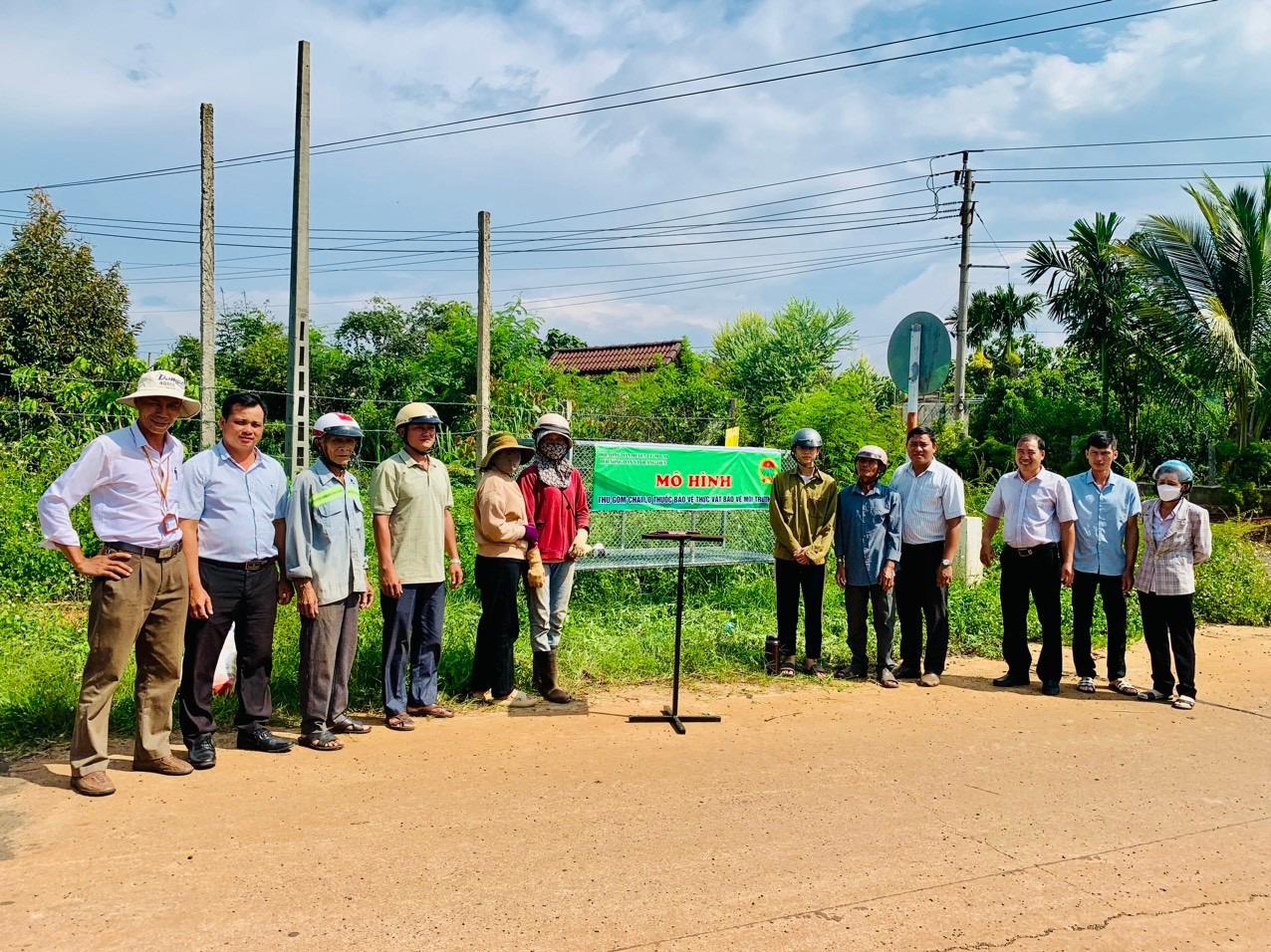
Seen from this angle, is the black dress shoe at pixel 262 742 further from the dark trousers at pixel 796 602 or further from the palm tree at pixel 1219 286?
the palm tree at pixel 1219 286

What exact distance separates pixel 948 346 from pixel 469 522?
5309mm

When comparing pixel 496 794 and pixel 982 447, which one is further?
pixel 982 447

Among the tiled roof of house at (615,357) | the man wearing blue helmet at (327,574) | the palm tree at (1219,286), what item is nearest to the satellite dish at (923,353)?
the man wearing blue helmet at (327,574)

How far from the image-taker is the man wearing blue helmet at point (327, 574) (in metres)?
5.46

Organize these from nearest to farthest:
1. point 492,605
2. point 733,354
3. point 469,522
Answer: point 492,605 → point 469,522 → point 733,354

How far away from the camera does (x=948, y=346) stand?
Answer: 26.6 feet

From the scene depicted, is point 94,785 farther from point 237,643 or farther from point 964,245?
point 964,245

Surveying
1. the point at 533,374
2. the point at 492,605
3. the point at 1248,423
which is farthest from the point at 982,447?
the point at 492,605

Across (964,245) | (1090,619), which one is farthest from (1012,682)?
(964,245)

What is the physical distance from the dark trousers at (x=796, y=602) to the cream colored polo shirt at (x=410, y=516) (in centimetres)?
272

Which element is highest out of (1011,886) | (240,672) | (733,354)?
(733,354)

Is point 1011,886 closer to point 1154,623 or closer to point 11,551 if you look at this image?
point 1154,623

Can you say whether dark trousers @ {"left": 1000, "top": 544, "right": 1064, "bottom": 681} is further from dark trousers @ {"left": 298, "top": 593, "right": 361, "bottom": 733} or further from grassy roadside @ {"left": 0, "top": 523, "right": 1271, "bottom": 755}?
dark trousers @ {"left": 298, "top": 593, "right": 361, "bottom": 733}

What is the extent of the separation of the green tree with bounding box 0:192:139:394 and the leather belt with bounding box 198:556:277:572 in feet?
42.1
